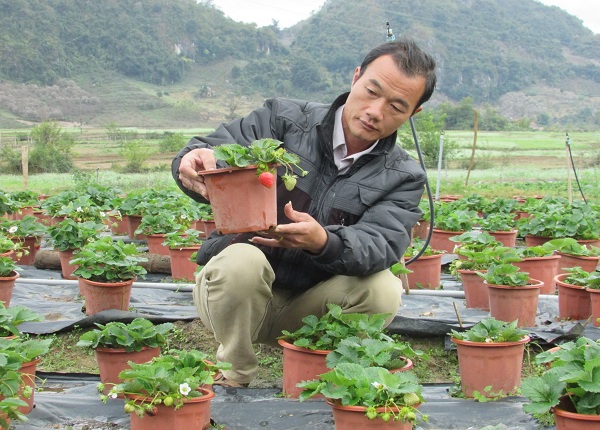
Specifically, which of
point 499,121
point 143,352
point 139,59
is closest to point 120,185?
point 143,352

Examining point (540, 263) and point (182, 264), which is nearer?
point (540, 263)

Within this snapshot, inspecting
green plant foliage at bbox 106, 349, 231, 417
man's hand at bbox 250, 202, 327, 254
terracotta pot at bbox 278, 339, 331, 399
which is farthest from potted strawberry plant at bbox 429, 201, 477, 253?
green plant foliage at bbox 106, 349, 231, 417

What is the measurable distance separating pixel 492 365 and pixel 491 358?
3cm

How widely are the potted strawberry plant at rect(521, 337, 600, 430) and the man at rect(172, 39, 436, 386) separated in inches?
33.8

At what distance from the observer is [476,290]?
5.30 meters

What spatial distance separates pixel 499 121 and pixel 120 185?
4602 cm

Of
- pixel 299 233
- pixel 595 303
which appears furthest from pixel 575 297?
pixel 299 233

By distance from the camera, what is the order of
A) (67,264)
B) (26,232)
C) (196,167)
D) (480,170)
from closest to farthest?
(196,167) < (67,264) < (26,232) < (480,170)

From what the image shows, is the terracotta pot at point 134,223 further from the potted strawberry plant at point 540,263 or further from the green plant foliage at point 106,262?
the potted strawberry plant at point 540,263

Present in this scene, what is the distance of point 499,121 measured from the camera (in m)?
59.8

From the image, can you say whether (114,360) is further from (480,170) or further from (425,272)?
(480,170)

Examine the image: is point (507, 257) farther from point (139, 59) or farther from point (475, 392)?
point (139, 59)

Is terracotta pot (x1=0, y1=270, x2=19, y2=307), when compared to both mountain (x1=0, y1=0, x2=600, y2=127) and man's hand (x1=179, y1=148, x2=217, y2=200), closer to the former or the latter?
man's hand (x1=179, y1=148, x2=217, y2=200)

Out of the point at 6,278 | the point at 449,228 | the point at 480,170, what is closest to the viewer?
the point at 6,278
